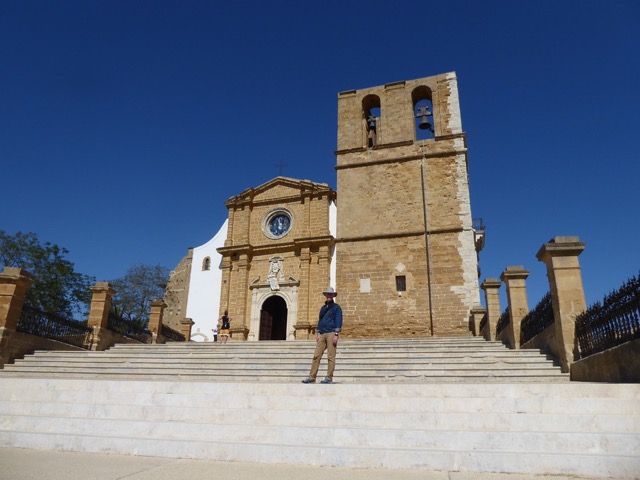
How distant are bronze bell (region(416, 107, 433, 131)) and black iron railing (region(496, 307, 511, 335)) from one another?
28.6 feet

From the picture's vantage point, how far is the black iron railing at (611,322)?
5.23 metres

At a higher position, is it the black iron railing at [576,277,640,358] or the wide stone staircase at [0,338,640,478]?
the black iron railing at [576,277,640,358]

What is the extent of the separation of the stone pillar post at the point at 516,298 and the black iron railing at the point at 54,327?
10.6 m

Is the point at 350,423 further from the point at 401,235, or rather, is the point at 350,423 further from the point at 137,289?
the point at 137,289

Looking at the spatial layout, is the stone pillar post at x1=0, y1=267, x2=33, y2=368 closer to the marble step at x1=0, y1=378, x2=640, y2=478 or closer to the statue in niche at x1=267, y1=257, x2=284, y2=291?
the marble step at x1=0, y1=378, x2=640, y2=478

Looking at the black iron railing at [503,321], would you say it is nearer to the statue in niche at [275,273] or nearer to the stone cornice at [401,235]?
Answer: the stone cornice at [401,235]

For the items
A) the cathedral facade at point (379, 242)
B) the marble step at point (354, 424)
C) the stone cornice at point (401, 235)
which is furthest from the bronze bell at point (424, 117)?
the marble step at point (354, 424)

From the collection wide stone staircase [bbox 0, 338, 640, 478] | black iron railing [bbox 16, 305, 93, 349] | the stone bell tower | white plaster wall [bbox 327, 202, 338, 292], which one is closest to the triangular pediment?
white plaster wall [bbox 327, 202, 338, 292]

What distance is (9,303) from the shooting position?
9812 mm

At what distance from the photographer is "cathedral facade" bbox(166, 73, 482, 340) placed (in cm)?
1532

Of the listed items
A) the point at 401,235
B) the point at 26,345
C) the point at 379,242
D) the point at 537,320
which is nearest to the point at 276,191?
the point at 379,242

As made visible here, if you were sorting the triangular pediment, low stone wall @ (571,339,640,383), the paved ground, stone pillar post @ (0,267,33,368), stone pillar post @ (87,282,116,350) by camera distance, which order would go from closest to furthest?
the paved ground
low stone wall @ (571,339,640,383)
stone pillar post @ (0,267,33,368)
stone pillar post @ (87,282,116,350)
the triangular pediment

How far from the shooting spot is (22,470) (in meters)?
3.58

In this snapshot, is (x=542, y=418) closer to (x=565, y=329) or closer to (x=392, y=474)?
(x=392, y=474)
